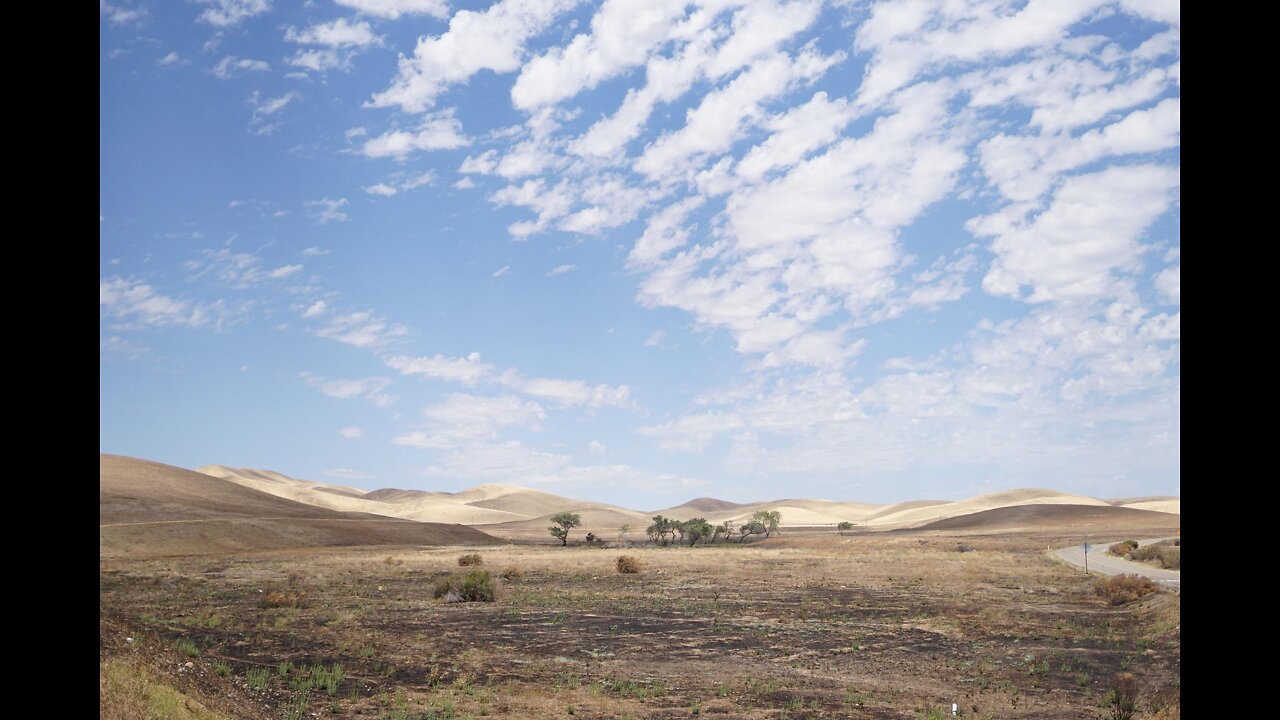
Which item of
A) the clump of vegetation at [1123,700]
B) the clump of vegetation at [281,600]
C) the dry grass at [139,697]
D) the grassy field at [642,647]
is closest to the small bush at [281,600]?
the clump of vegetation at [281,600]

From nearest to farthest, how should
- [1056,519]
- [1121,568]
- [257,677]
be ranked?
[257,677]
[1121,568]
[1056,519]

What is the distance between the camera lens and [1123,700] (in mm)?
16922

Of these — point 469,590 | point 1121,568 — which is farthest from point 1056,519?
point 469,590

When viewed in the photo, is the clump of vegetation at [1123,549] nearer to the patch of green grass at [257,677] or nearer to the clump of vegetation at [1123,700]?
the clump of vegetation at [1123,700]

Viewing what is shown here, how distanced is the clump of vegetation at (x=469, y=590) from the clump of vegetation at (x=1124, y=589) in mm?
27365

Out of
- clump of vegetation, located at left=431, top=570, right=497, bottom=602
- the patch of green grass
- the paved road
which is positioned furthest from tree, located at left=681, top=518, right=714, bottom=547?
the patch of green grass

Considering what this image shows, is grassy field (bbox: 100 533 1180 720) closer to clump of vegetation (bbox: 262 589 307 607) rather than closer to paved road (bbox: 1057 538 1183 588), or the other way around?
clump of vegetation (bbox: 262 589 307 607)

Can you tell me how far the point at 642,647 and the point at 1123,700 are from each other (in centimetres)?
1292

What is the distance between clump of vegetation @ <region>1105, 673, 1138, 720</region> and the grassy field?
1.06 ft

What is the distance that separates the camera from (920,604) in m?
36.8

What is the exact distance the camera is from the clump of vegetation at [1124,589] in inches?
1396

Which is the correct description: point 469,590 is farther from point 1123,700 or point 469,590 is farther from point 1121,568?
point 1121,568
